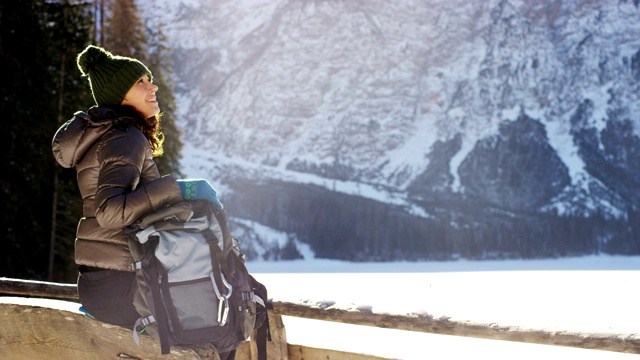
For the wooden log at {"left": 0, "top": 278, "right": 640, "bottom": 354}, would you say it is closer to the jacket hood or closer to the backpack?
the backpack

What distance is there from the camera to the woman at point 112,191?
2.62m

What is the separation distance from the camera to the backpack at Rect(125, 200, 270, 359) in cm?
259

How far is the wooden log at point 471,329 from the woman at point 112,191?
3.85ft

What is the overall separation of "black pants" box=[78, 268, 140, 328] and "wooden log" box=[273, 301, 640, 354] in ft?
3.67

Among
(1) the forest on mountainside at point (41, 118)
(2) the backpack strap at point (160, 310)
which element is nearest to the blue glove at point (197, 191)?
(2) the backpack strap at point (160, 310)

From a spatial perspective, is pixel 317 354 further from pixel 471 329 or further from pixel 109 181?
pixel 109 181

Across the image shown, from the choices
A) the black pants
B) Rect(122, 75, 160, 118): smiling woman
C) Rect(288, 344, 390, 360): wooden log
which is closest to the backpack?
the black pants

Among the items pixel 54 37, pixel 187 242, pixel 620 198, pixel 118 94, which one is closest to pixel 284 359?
pixel 187 242

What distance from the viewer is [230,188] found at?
168 m

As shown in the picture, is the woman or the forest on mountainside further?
the forest on mountainside

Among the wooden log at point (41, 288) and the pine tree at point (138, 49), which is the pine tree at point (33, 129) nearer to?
the pine tree at point (138, 49)

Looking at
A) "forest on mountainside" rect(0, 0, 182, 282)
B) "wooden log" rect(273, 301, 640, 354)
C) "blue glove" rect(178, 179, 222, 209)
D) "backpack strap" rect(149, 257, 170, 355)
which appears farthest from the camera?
"forest on mountainside" rect(0, 0, 182, 282)

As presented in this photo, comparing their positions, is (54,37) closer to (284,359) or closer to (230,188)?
(284,359)

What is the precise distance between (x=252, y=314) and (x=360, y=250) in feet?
417
